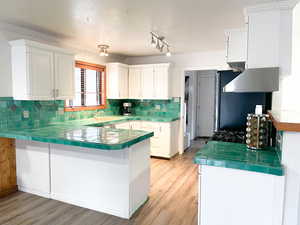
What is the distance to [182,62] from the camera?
4836mm

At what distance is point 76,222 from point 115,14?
7.79 feet

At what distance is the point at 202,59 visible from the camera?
15.2ft

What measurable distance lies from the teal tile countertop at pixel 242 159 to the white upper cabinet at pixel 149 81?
10.0 feet

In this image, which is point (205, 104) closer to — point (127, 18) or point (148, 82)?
point (148, 82)

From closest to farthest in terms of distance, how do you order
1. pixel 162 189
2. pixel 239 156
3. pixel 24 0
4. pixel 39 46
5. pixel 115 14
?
1. pixel 239 156
2. pixel 24 0
3. pixel 115 14
4. pixel 39 46
5. pixel 162 189

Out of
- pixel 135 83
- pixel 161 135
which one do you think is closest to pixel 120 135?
pixel 161 135

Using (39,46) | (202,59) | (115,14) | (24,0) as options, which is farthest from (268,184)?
(202,59)

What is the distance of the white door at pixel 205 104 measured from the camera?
6.79m

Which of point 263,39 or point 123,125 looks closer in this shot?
point 263,39

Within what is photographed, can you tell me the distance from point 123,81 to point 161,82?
0.90 meters

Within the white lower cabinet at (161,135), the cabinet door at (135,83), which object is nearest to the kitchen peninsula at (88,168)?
the white lower cabinet at (161,135)

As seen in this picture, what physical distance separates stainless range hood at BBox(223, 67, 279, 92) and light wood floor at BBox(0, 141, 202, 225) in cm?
154

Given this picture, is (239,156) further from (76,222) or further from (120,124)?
(120,124)

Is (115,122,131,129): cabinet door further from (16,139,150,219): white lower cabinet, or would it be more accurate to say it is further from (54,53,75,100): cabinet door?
(16,139,150,219): white lower cabinet
